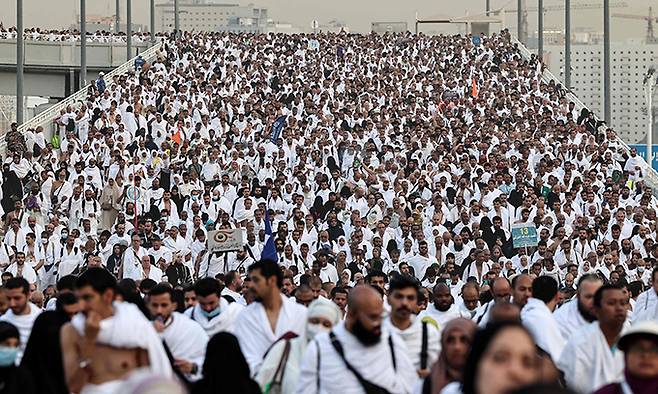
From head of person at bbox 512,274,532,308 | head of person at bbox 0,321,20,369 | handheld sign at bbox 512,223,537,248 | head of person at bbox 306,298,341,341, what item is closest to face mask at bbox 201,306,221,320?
head of person at bbox 512,274,532,308

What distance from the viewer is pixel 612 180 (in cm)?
3381

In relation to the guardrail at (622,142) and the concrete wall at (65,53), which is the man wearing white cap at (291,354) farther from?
the concrete wall at (65,53)

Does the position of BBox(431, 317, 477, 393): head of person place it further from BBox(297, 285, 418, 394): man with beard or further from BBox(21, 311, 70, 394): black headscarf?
BBox(21, 311, 70, 394): black headscarf

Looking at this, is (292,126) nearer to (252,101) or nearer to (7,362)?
(252,101)

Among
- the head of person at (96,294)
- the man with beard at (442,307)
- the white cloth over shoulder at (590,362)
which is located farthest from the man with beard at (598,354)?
the man with beard at (442,307)

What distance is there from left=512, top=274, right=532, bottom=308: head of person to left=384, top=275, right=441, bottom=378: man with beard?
2.31m

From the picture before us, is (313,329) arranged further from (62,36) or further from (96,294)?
(62,36)

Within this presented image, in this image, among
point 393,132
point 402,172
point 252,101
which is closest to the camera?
point 402,172

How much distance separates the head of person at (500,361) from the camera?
657 cm

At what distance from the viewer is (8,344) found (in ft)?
33.9

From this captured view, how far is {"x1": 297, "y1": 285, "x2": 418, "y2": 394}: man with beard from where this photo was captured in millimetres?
9945

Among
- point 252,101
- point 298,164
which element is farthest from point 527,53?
point 298,164

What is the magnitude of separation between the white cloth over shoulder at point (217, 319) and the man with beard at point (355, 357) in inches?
118

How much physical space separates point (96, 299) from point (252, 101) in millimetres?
36205
